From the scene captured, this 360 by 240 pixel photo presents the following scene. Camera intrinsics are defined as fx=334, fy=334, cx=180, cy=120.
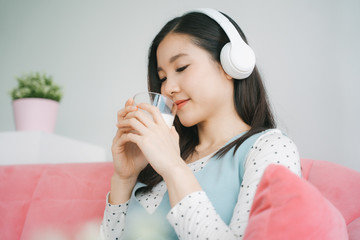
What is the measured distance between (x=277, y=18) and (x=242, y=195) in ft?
4.40

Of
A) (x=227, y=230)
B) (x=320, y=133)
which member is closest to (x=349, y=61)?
(x=320, y=133)

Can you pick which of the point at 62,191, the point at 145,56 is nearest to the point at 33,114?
the point at 62,191

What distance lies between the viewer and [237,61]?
97 centimetres

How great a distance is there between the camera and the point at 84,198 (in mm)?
1214

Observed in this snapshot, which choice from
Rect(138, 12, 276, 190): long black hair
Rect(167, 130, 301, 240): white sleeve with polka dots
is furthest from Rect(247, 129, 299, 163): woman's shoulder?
Rect(138, 12, 276, 190): long black hair

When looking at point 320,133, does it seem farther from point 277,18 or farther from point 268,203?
point 268,203

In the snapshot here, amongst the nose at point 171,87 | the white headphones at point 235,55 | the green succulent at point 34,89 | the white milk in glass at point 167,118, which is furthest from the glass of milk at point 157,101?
the green succulent at point 34,89

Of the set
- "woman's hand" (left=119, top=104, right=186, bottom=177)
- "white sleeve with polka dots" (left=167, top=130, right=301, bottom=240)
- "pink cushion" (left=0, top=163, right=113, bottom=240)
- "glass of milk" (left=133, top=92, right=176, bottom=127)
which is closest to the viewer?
"white sleeve with polka dots" (left=167, top=130, right=301, bottom=240)

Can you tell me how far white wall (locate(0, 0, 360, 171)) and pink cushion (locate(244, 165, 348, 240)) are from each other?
4.05ft

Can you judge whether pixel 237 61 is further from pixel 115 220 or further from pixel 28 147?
pixel 28 147

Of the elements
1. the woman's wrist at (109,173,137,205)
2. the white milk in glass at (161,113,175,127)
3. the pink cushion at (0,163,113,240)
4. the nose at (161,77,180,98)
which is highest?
the nose at (161,77,180,98)

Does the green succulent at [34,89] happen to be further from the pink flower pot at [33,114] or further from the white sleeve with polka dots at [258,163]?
the white sleeve with polka dots at [258,163]

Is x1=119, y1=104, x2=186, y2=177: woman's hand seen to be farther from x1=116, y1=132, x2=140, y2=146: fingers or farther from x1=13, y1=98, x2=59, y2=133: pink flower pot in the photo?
x1=13, y1=98, x2=59, y2=133: pink flower pot

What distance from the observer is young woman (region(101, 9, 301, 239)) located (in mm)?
689
